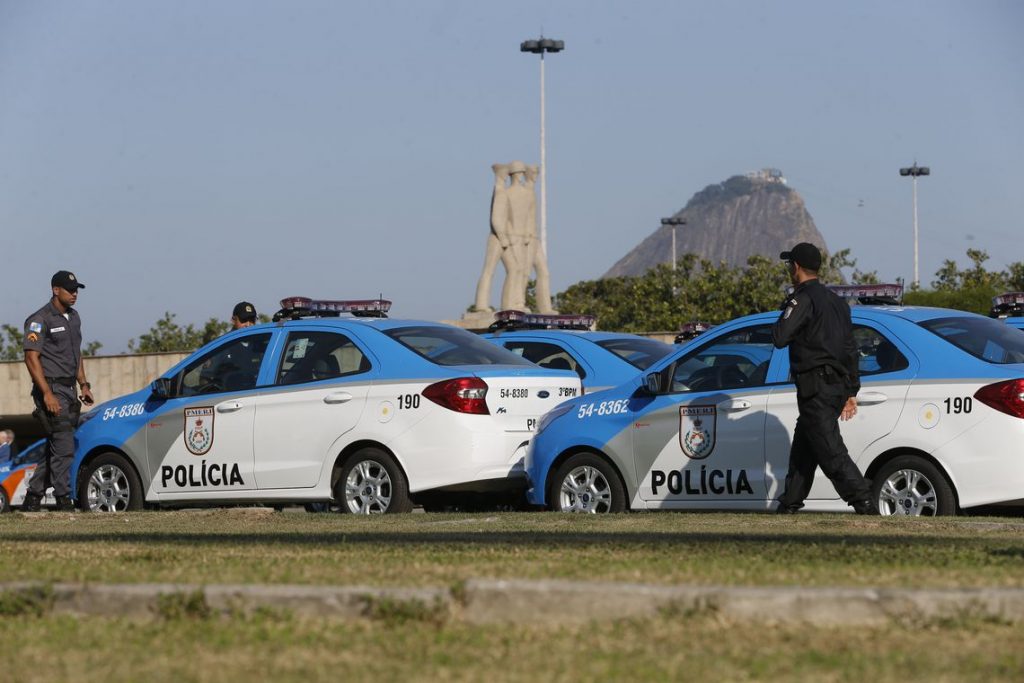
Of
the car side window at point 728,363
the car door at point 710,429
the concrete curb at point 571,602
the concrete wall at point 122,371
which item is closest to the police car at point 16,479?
the car door at point 710,429

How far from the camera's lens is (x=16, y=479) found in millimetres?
19812

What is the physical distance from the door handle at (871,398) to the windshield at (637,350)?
13.2 feet

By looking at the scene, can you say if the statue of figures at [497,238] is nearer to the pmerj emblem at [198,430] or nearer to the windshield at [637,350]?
the windshield at [637,350]

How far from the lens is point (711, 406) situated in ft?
34.9

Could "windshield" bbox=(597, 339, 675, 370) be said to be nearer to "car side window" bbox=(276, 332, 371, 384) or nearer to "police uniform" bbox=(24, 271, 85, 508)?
A: "car side window" bbox=(276, 332, 371, 384)

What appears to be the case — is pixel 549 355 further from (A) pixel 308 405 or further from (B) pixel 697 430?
(B) pixel 697 430

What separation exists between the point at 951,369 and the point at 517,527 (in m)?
2.78

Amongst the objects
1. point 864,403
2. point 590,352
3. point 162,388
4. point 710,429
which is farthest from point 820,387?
point 162,388

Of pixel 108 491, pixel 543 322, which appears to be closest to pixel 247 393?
Answer: pixel 108 491

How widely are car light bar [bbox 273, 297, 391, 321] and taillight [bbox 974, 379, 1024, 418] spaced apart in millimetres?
5552

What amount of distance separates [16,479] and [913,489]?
13.2 m

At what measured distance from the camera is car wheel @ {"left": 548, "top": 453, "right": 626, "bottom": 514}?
1109 cm

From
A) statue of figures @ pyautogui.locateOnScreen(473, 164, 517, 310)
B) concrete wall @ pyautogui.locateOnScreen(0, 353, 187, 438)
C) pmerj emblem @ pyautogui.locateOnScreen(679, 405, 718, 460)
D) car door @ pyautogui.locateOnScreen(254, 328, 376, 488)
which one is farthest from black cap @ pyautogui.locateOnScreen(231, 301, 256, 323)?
statue of figures @ pyautogui.locateOnScreen(473, 164, 517, 310)

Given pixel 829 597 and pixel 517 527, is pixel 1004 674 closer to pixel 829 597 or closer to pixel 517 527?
pixel 829 597
